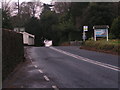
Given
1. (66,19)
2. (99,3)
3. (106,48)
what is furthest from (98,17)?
(106,48)

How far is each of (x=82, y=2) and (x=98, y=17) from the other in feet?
16.1

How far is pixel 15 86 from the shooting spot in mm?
10648

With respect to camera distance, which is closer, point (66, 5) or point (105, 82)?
point (105, 82)

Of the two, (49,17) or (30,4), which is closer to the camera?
(49,17)

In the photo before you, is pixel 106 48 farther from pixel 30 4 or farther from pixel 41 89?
pixel 30 4

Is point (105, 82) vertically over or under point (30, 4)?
under

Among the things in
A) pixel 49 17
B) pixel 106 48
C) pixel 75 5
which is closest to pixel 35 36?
pixel 49 17

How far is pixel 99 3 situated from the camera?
64000 millimetres

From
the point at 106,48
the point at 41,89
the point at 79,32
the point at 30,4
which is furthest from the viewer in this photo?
the point at 30,4

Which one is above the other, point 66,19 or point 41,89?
point 66,19

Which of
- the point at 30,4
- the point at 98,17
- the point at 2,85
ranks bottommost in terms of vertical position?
the point at 2,85

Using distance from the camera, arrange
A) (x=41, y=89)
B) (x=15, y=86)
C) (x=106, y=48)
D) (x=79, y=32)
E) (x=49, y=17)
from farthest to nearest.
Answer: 1. (x=49, y=17)
2. (x=79, y=32)
3. (x=106, y=48)
4. (x=15, y=86)
5. (x=41, y=89)

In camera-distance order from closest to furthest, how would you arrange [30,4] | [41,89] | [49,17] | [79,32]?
1. [41,89]
2. [79,32]
3. [49,17]
4. [30,4]

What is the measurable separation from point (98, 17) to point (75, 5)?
5616 mm
